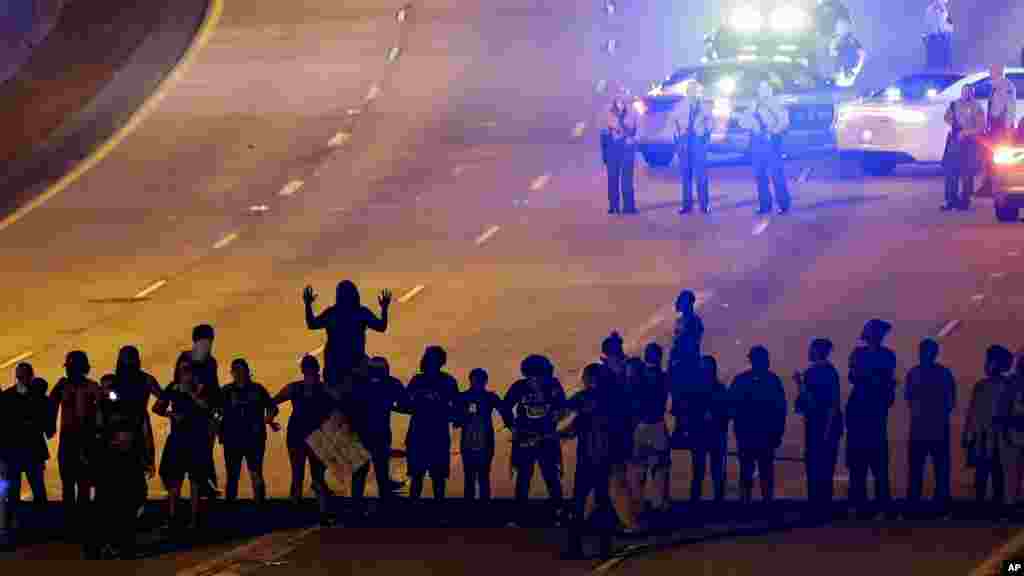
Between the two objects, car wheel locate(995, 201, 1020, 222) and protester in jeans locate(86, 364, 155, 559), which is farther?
car wheel locate(995, 201, 1020, 222)

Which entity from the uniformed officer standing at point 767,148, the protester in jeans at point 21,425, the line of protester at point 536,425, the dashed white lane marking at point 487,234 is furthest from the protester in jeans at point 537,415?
the dashed white lane marking at point 487,234

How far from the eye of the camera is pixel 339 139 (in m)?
43.2

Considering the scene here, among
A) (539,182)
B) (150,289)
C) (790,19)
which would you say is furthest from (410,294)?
(790,19)

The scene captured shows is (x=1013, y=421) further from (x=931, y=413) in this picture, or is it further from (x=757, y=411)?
(x=757, y=411)

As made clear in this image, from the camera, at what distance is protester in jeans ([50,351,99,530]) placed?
2023cm

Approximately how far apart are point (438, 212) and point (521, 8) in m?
20.0

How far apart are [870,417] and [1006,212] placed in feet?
46.3

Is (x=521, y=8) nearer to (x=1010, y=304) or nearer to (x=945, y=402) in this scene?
(x=1010, y=304)

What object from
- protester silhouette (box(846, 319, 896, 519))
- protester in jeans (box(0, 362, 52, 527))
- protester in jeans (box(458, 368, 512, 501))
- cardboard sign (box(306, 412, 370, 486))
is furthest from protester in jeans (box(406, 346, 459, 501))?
protester silhouette (box(846, 319, 896, 519))

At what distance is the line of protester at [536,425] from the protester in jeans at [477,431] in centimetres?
2

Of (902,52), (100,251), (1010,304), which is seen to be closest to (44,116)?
(100,251)

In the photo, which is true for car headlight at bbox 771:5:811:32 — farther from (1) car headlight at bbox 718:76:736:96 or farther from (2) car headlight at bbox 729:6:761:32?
(1) car headlight at bbox 718:76:736:96

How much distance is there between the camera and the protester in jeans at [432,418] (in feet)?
67.9

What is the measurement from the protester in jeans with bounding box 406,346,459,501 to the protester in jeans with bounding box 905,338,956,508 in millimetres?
3434
